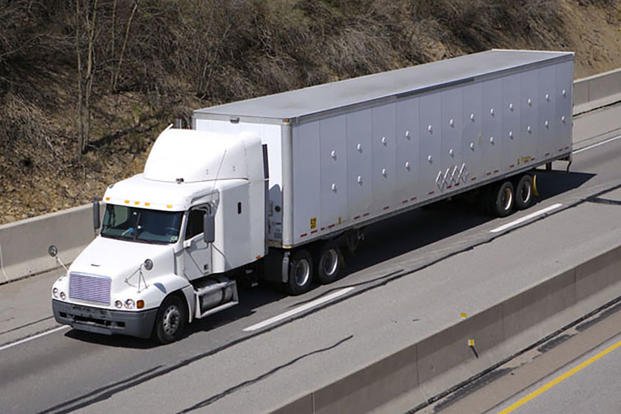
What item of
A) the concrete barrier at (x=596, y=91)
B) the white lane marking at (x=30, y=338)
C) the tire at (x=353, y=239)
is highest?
the concrete barrier at (x=596, y=91)

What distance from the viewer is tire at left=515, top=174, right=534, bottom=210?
87.8 ft

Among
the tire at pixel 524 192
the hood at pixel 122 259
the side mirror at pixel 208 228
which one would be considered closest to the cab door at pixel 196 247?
the side mirror at pixel 208 228

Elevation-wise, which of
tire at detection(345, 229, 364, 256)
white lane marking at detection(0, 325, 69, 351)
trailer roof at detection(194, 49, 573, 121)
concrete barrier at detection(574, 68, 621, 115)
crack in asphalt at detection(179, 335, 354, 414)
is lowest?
white lane marking at detection(0, 325, 69, 351)

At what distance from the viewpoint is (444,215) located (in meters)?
26.7

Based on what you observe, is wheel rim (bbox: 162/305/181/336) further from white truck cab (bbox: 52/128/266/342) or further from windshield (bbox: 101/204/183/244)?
windshield (bbox: 101/204/183/244)

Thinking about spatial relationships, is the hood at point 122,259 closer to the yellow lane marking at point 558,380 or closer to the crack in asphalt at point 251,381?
Answer: the crack in asphalt at point 251,381

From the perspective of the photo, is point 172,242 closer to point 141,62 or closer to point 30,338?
point 30,338

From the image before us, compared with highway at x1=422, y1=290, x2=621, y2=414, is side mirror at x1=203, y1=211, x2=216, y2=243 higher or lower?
higher

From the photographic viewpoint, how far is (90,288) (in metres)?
17.9

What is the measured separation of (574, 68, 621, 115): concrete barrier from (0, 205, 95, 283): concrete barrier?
1980 cm

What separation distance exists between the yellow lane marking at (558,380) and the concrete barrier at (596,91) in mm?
21524

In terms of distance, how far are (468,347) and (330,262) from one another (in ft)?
20.9

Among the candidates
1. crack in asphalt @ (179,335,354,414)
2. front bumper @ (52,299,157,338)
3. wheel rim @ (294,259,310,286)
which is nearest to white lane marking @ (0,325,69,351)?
front bumper @ (52,299,157,338)

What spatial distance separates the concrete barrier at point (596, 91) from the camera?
37.8m
